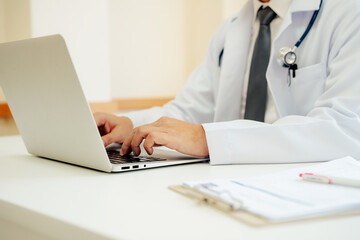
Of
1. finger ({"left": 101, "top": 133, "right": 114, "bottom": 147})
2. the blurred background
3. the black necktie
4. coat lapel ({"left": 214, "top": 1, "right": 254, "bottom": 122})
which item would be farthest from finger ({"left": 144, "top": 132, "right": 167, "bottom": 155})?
the blurred background

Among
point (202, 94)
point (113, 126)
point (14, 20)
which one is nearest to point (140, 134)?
point (113, 126)

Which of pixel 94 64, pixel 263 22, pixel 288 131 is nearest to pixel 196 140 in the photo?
pixel 288 131

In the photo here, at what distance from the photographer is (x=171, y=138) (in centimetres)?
86

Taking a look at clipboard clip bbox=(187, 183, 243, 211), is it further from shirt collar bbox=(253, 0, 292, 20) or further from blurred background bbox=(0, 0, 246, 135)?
blurred background bbox=(0, 0, 246, 135)

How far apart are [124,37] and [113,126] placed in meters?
1.59

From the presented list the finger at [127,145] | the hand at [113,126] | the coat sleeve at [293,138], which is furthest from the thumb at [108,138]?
the coat sleeve at [293,138]

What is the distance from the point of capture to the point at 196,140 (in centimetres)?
88

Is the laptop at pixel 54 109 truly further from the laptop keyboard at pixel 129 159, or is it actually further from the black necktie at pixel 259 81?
the black necktie at pixel 259 81

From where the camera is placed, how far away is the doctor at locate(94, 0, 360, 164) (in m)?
0.87

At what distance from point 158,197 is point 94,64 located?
184 centimetres

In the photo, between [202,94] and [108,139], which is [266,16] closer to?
[202,94]

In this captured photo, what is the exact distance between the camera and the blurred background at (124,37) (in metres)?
2.04

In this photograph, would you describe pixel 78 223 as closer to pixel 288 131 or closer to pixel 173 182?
pixel 173 182

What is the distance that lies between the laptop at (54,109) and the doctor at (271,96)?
70 millimetres
